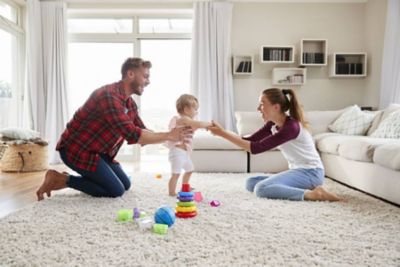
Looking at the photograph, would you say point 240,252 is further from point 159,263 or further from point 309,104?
point 309,104

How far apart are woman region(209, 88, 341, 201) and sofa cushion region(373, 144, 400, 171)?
0.42 m

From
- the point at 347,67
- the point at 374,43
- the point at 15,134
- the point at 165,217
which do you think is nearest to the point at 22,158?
the point at 15,134

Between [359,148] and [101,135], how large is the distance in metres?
2.07

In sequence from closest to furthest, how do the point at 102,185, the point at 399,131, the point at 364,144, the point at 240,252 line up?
the point at 240,252, the point at 102,185, the point at 364,144, the point at 399,131

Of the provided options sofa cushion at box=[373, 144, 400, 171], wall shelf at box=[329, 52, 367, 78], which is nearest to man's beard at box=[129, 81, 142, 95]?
sofa cushion at box=[373, 144, 400, 171]

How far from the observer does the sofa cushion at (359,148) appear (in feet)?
9.16

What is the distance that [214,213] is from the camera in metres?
2.17

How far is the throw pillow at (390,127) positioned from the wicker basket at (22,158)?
12.9 ft

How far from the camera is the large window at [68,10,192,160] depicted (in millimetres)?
5711

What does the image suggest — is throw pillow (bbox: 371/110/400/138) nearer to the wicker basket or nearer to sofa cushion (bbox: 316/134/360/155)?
sofa cushion (bbox: 316/134/360/155)

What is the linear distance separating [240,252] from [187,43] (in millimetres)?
4762

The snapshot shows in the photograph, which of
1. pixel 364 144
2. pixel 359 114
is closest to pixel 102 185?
pixel 364 144

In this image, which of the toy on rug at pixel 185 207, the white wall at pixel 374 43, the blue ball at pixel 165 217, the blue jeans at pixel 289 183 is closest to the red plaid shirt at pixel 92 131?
the toy on rug at pixel 185 207

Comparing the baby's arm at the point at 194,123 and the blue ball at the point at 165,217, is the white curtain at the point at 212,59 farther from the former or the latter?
the blue ball at the point at 165,217
